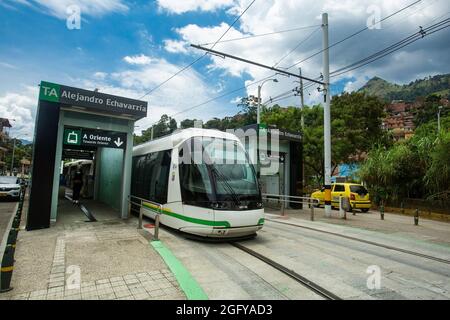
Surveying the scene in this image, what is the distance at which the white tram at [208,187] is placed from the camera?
23.4 feet

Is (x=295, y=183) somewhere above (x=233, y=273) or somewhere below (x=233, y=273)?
above

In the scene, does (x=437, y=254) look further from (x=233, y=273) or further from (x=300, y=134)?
(x=300, y=134)

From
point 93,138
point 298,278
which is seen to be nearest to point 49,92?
point 93,138

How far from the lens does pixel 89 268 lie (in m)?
5.43

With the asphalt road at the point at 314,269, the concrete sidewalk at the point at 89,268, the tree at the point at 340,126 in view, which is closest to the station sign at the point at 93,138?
the concrete sidewalk at the point at 89,268

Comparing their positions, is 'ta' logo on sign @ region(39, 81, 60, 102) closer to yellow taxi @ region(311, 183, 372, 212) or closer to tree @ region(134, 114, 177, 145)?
yellow taxi @ region(311, 183, 372, 212)

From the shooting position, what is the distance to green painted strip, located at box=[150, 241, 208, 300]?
4.34 metres

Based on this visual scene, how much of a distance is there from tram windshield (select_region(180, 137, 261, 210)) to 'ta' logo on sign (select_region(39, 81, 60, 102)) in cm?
479

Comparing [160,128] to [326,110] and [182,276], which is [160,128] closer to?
[326,110]

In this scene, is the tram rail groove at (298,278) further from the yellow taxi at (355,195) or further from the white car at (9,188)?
the white car at (9,188)

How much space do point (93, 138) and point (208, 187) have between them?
19.4 feet
